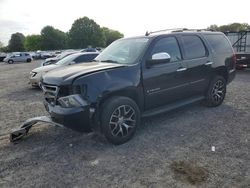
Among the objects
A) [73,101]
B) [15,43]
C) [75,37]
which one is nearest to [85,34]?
[75,37]

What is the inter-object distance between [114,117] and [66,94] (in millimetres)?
915

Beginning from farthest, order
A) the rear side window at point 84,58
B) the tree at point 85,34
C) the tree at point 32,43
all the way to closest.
Answer: the tree at point 32,43, the tree at point 85,34, the rear side window at point 84,58

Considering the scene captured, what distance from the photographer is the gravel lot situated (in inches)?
142

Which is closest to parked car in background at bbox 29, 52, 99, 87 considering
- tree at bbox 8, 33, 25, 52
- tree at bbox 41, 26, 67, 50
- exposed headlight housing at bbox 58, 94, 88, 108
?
exposed headlight housing at bbox 58, 94, 88, 108

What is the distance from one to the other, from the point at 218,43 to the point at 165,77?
2416 millimetres

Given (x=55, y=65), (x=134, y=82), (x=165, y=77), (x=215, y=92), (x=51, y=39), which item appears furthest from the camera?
(x=51, y=39)

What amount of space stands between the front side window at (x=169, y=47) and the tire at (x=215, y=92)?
4.88ft

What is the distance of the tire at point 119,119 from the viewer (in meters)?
4.52

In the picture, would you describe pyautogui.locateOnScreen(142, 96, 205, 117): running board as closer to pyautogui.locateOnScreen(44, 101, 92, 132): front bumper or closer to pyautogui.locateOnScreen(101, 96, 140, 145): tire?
pyautogui.locateOnScreen(101, 96, 140, 145): tire

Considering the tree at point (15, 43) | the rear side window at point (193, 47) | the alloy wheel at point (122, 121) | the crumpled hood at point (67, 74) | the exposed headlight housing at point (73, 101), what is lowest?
the alloy wheel at point (122, 121)

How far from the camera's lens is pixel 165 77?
5.39 metres

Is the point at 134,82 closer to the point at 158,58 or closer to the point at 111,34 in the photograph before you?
the point at 158,58

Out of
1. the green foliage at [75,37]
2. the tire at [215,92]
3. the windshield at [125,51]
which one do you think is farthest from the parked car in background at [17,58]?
the green foliage at [75,37]

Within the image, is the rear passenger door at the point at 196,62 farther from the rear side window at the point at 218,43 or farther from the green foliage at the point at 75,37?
the green foliage at the point at 75,37
